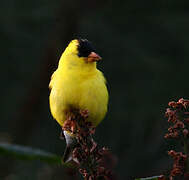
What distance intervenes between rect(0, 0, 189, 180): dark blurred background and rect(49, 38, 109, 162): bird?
2285mm

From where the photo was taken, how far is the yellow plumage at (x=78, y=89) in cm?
296

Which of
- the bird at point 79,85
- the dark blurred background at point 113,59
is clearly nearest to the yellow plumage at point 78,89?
the bird at point 79,85

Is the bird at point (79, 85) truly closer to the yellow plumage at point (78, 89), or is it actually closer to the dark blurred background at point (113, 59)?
the yellow plumage at point (78, 89)

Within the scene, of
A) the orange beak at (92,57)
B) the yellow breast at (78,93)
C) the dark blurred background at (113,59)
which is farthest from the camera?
the dark blurred background at (113,59)

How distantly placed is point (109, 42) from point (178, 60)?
952mm

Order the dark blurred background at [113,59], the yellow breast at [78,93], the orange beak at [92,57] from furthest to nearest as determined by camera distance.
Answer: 1. the dark blurred background at [113,59]
2. the orange beak at [92,57]
3. the yellow breast at [78,93]

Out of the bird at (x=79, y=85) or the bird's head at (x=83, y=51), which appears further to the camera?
the bird's head at (x=83, y=51)

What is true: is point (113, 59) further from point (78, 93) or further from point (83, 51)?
point (78, 93)

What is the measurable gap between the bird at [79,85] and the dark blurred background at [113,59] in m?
2.29

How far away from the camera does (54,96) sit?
305 cm

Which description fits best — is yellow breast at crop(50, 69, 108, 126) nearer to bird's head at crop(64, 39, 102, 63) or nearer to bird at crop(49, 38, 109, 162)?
bird at crop(49, 38, 109, 162)

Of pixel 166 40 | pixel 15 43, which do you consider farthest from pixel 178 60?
A: pixel 15 43

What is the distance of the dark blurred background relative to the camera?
18.8 feet

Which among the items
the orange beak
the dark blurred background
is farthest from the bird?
the dark blurred background
